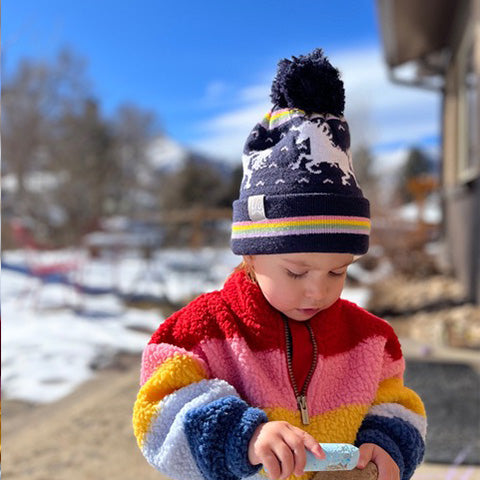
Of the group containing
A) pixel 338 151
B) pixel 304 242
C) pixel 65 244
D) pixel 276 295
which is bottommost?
pixel 65 244

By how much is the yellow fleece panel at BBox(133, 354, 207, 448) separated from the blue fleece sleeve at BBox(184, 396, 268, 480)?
0.07m

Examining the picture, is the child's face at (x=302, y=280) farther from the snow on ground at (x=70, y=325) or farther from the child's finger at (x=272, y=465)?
the snow on ground at (x=70, y=325)

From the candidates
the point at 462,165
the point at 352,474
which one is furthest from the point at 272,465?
the point at 462,165

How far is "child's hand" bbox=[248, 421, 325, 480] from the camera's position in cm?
97

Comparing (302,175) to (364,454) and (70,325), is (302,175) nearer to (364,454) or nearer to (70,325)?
(364,454)

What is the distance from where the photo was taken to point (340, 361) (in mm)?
1255

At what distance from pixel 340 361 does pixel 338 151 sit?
42cm

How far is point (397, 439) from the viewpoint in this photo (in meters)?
1.19

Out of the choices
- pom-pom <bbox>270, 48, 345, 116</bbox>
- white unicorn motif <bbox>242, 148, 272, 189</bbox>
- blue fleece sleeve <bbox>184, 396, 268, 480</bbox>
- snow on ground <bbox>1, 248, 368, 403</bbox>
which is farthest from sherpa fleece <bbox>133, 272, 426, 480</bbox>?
snow on ground <bbox>1, 248, 368, 403</bbox>

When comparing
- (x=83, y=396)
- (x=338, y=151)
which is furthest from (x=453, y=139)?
(x=338, y=151)

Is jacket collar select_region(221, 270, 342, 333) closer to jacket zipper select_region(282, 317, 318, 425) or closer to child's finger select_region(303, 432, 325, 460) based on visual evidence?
jacket zipper select_region(282, 317, 318, 425)

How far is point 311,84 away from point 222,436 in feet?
2.22

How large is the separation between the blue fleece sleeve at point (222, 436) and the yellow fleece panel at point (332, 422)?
0.37 feet

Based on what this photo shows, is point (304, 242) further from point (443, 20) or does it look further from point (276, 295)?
point (443, 20)
